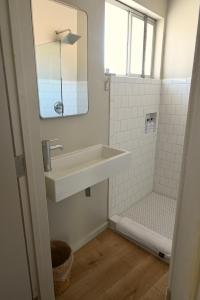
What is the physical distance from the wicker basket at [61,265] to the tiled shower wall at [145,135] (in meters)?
0.72

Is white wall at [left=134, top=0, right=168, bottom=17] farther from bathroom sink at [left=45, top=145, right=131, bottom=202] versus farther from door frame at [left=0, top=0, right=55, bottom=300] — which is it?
door frame at [left=0, top=0, right=55, bottom=300]

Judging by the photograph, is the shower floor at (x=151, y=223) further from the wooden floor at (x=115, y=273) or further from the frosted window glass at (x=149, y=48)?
the frosted window glass at (x=149, y=48)

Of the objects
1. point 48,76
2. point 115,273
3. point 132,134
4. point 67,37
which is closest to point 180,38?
point 132,134

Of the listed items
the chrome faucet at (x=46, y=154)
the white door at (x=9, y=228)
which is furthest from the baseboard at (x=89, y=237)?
the chrome faucet at (x=46, y=154)

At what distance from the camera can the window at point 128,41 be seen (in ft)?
6.81

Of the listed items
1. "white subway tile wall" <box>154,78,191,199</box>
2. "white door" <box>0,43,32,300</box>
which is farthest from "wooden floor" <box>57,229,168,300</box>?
"white subway tile wall" <box>154,78,191,199</box>

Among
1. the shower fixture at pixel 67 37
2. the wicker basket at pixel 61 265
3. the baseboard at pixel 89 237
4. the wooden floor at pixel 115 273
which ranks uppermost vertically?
the shower fixture at pixel 67 37

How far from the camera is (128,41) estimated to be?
2.30m

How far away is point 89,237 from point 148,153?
1.24 m

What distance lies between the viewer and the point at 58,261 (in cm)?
166

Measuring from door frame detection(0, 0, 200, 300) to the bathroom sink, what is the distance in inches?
5.8

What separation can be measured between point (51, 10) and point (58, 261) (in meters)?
1.82

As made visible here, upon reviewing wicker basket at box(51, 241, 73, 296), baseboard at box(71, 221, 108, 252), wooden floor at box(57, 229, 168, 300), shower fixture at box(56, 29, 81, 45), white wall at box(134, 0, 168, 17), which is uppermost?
white wall at box(134, 0, 168, 17)

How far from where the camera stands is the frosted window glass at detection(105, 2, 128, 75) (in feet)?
6.69
